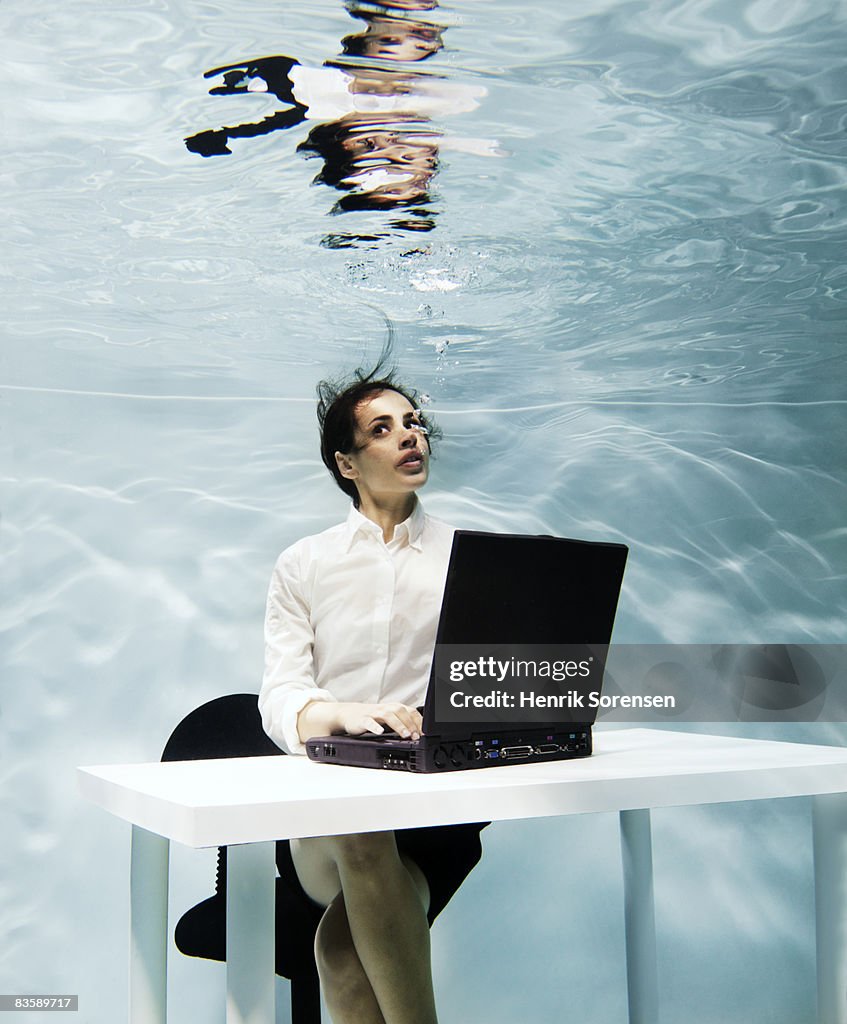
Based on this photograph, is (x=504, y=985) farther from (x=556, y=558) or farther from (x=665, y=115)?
(x=665, y=115)

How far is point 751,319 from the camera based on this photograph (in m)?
5.10

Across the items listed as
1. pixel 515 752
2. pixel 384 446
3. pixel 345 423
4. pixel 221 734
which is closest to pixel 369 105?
pixel 345 423

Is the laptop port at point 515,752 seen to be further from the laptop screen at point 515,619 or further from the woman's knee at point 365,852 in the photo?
the woman's knee at point 365,852

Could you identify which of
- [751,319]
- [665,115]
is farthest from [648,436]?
[665,115]

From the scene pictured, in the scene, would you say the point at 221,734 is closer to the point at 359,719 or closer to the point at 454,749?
the point at 359,719

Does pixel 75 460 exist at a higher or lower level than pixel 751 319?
lower

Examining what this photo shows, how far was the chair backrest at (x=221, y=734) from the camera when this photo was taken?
299 centimetres

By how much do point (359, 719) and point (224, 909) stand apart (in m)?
1.16

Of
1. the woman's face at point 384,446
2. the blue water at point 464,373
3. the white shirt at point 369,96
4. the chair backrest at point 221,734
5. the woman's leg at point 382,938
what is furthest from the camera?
the blue water at point 464,373

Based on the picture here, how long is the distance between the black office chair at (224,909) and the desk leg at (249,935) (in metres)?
0.92

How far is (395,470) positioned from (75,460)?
180 cm

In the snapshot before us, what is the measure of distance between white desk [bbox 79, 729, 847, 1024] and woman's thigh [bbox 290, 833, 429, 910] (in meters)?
0.19

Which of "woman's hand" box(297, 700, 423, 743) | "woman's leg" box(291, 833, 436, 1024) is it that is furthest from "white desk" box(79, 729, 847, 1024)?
"woman's leg" box(291, 833, 436, 1024)

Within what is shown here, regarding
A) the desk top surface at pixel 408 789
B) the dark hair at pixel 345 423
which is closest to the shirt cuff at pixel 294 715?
the desk top surface at pixel 408 789
